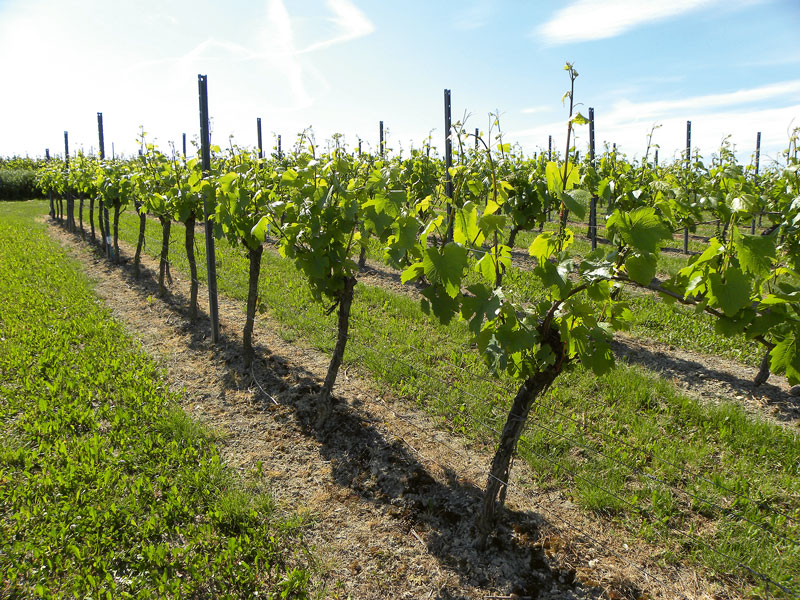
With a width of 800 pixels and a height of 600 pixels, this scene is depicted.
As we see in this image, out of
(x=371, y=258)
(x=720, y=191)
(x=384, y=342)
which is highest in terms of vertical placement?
(x=720, y=191)

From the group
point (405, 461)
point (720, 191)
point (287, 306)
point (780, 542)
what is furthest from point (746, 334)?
point (287, 306)

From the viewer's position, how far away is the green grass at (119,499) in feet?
9.44

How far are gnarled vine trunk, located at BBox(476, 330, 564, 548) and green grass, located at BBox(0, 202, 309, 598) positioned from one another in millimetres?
1161

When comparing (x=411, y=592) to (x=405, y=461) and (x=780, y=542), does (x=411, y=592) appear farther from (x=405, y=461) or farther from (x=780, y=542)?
(x=780, y=542)

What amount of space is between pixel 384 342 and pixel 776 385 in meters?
4.42

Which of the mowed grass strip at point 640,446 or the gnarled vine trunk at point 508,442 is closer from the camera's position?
the gnarled vine trunk at point 508,442

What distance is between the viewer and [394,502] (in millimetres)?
3561

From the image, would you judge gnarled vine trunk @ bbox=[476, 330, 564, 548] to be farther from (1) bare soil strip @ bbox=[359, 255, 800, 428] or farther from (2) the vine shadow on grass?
(1) bare soil strip @ bbox=[359, 255, 800, 428]

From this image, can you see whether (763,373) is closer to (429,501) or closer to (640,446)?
(640,446)

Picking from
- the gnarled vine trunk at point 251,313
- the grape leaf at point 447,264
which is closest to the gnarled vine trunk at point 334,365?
the gnarled vine trunk at point 251,313

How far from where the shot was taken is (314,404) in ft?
15.7

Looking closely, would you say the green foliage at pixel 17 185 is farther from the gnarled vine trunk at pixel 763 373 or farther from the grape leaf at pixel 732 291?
the grape leaf at pixel 732 291

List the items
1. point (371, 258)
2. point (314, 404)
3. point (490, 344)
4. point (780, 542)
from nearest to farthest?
point (490, 344)
point (780, 542)
point (314, 404)
point (371, 258)

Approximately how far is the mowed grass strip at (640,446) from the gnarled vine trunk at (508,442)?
0.74 meters
